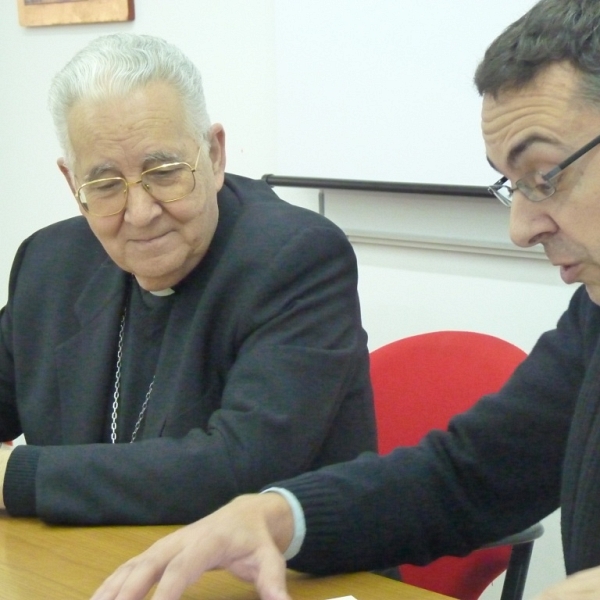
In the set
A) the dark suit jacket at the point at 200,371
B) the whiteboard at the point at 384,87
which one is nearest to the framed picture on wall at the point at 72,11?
the whiteboard at the point at 384,87

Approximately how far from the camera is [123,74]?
1482 mm

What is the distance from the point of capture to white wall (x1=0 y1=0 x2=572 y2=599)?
2.14 meters

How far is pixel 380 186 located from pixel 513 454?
1.09m

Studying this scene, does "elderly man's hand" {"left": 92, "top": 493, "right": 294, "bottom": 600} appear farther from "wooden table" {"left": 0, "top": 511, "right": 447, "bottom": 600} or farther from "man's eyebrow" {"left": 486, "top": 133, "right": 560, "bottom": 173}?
"man's eyebrow" {"left": 486, "top": 133, "right": 560, "bottom": 173}

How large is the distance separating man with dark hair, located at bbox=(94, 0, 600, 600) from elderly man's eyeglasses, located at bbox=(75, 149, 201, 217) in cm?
52

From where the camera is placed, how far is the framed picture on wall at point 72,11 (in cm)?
289

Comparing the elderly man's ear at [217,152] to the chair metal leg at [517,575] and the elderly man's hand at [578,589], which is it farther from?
the elderly man's hand at [578,589]

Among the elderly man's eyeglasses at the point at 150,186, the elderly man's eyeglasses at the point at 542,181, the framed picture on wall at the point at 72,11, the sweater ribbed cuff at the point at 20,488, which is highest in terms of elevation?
the framed picture on wall at the point at 72,11

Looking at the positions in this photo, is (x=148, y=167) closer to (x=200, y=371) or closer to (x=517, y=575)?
(x=200, y=371)

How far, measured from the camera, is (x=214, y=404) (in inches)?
61.0

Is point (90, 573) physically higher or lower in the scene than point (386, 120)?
lower

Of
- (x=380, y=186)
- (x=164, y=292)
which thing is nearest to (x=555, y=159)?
(x=164, y=292)

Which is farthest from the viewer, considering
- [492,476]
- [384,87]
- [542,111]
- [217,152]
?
[384,87]

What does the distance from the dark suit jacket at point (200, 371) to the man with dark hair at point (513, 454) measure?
18 cm
